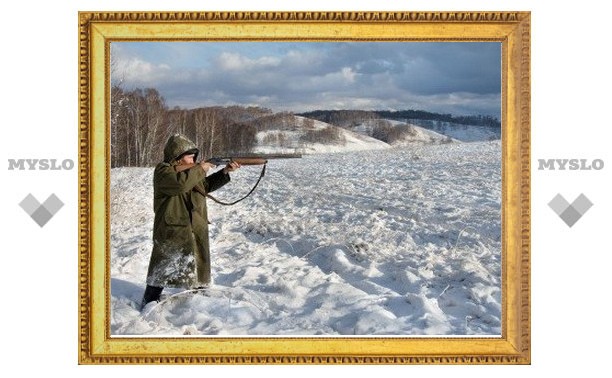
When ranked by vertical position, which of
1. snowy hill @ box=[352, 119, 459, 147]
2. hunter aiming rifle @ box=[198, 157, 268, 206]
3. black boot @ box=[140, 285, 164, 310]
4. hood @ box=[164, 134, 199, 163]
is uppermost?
snowy hill @ box=[352, 119, 459, 147]

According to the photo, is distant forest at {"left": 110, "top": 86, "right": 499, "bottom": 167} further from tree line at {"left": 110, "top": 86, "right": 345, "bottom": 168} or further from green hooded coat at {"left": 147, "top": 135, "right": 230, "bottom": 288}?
green hooded coat at {"left": 147, "top": 135, "right": 230, "bottom": 288}

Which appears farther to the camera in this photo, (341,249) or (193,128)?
(341,249)
